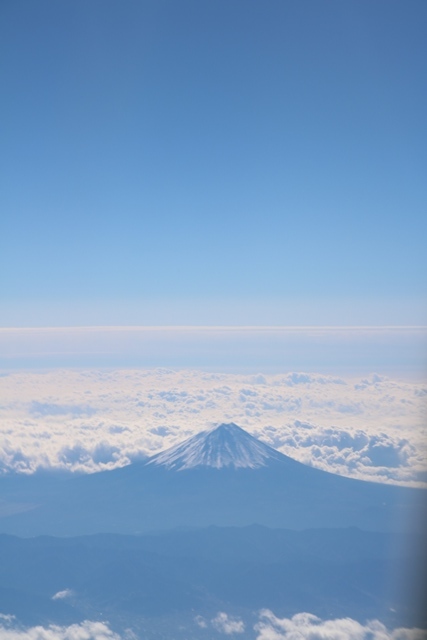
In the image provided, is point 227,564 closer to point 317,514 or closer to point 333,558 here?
point 333,558

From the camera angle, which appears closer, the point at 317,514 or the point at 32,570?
the point at 32,570

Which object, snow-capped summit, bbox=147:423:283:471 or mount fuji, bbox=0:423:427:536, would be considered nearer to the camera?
mount fuji, bbox=0:423:427:536

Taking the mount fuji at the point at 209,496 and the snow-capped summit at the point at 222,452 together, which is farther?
the snow-capped summit at the point at 222,452

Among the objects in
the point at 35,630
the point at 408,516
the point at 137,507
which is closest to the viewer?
the point at 35,630

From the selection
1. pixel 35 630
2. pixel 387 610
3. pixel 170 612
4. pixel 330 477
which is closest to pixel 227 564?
pixel 170 612

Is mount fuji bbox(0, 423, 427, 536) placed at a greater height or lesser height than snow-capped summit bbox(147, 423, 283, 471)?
lesser
